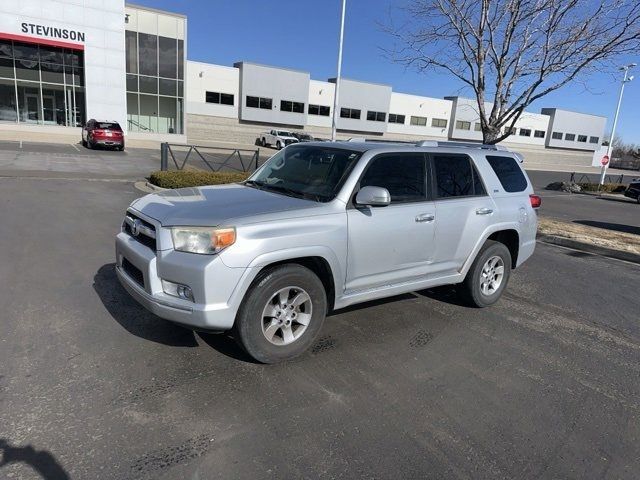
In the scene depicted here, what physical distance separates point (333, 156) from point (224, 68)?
4403 centimetres

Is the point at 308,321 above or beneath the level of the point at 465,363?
above

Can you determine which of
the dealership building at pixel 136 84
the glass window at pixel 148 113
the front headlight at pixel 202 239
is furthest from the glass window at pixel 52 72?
the front headlight at pixel 202 239

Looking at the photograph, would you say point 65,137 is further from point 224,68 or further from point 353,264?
point 353,264

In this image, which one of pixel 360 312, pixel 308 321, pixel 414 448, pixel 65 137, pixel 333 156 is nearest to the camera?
pixel 414 448

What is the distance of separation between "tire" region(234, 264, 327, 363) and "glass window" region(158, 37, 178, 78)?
36.6m

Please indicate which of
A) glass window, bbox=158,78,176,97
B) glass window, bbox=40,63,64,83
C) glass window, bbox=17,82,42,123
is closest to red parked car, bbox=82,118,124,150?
glass window, bbox=40,63,64,83

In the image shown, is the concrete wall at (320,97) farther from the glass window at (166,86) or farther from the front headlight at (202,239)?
the front headlight at (202,239)

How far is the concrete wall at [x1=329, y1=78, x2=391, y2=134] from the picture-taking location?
5200 centimetres

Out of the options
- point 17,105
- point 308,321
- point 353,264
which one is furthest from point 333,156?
point 17,105

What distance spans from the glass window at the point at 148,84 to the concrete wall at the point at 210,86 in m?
7.65

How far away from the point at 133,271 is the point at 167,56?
36243 millimetres

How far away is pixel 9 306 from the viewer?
14.7ft

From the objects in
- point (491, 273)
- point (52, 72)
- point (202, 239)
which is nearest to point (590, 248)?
point (491, 273)

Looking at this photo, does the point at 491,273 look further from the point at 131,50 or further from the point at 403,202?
the point at 131,50
